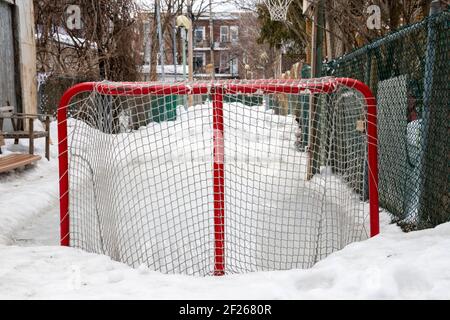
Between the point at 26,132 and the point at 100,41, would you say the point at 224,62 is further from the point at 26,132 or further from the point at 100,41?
the point at 26,132

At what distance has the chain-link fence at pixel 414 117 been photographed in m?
4.53

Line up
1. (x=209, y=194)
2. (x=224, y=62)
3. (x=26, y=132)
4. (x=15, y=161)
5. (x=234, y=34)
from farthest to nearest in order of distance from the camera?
(x=224, y=62), (x=234, y=34), (x=26, y=132), (x=15, y=161), (x=209, y=194)

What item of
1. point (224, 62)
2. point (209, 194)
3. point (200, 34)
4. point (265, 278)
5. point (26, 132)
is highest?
point (200, 34)

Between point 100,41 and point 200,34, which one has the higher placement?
point 200,34

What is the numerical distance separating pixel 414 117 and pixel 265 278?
10.4 ft

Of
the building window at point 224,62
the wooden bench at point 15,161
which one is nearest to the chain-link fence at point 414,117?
the wooden bench at point 15,161

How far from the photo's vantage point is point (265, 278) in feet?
10.4

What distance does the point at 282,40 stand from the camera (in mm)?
22938

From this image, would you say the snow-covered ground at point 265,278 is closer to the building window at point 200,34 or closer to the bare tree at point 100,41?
the bare tree at point 100,41

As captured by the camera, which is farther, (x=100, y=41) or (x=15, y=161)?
(x=100, y=41)

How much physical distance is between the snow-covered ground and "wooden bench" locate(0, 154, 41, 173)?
393 centimetres

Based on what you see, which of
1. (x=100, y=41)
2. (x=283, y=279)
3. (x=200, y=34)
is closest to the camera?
(x=283, y=279)

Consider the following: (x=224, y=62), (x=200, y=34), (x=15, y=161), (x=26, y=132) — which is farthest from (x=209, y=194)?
(x=200, y=34)

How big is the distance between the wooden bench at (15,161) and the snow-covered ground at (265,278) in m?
3.93
